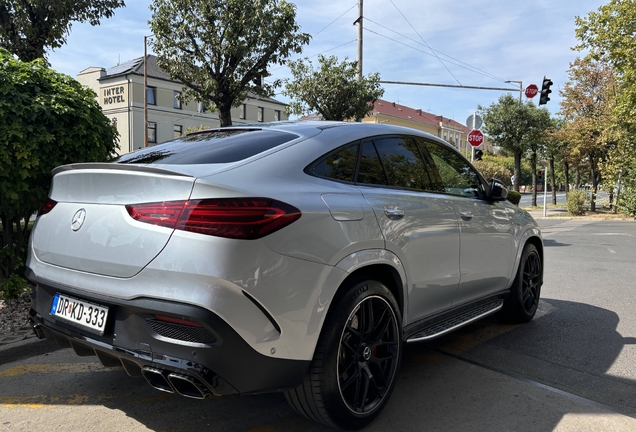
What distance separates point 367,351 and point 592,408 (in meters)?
1.49

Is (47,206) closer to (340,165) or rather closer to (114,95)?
(340,165)

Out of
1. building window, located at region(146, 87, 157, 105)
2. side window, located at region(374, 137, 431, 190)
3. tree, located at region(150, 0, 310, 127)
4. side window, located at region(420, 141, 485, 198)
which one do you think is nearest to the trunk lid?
side window, located at region(374, 137, 431, 190)

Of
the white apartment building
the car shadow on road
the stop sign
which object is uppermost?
the white apartment building

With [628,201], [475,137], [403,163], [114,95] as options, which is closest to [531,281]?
[403,163]

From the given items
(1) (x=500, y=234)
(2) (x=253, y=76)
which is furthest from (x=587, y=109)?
(1) (x=500, y=234)

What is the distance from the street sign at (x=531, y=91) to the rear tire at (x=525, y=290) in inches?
738

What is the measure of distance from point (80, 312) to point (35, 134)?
2692 mm

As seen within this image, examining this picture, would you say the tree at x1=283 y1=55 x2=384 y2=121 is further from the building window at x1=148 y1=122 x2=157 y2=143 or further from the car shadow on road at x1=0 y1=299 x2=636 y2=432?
the building window at x1=148 y1=122 x2=157 y2=143

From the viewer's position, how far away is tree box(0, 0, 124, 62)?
808 centimetres

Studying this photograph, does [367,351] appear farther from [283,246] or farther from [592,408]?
[592,408]

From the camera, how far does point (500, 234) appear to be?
4234mm

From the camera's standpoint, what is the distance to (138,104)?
47.6m

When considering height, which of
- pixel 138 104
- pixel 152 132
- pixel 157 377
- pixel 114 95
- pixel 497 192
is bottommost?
pixel 157 377

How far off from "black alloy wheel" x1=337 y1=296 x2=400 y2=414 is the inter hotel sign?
49.8 meters
